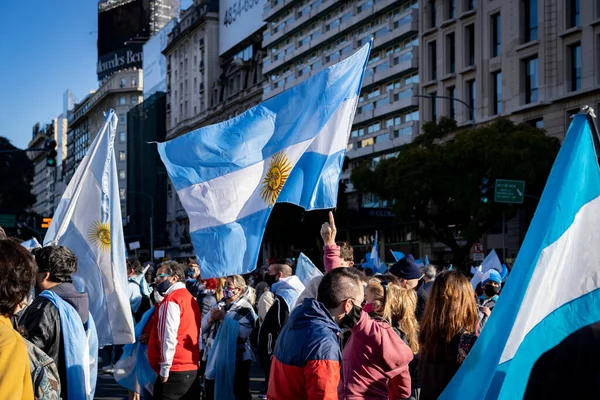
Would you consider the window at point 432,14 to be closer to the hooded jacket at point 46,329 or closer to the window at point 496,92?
the window at point 496,92

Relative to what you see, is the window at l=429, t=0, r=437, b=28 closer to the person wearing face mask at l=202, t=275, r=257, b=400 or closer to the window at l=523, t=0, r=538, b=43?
the window at l=523, t=0, r=538, b=43

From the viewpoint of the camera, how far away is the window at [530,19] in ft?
140

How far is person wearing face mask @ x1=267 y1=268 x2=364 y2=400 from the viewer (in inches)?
174

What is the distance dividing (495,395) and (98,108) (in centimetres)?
13519

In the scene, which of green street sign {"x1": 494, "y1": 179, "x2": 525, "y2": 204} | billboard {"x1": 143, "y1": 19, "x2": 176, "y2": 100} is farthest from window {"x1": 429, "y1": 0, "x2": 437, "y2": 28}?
billboard {"x1": 143, "y1": 19, "x2": 176, "y2": 100}

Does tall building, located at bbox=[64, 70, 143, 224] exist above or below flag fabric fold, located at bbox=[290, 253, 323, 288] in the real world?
A: above

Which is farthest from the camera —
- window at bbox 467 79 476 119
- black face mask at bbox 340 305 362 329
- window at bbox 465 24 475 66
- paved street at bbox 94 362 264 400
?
window at bbox 465 24 475 66

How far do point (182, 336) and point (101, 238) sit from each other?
1.30 meters

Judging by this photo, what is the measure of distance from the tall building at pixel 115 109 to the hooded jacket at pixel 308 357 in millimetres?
112558

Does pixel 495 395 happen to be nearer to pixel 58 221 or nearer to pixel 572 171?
pixel 572 171

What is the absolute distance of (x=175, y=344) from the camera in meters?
7.77

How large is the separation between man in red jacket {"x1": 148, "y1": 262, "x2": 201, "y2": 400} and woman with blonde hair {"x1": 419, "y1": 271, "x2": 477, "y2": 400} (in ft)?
10.4

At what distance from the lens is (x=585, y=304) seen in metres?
3.37

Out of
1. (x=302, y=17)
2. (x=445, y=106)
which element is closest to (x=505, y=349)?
(x=445, y=106)
